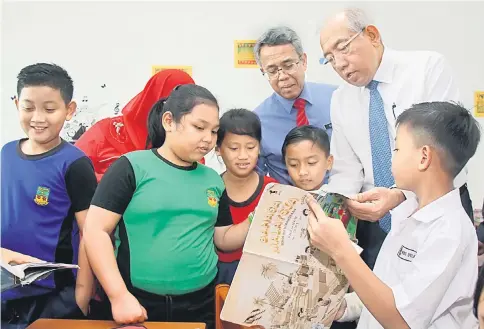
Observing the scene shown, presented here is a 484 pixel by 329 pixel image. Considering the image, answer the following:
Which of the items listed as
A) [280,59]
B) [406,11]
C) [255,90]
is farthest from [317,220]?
[406,11]

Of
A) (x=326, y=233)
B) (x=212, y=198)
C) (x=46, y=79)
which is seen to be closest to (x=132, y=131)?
(x=46, y=79)

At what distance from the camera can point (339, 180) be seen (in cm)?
152

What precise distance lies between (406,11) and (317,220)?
1725 millimetres

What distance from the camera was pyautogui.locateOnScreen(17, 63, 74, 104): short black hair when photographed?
122cm

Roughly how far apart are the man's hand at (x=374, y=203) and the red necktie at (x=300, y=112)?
Result: 574mm

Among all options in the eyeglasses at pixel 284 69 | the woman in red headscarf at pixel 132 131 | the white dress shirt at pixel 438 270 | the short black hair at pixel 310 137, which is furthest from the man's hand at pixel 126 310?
the eyeglasses at pixel 284 69

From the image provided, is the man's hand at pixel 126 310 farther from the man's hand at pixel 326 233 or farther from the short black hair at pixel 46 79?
the short black hair at pixel 46 79

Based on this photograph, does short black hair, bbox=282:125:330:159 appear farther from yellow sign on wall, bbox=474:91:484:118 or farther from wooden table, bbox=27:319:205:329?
yellow sign on wall, bbox=474:91:484:118

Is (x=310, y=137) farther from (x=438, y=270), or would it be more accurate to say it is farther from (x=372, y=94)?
(x=438, y=270)

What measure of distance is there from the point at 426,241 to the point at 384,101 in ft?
1.96

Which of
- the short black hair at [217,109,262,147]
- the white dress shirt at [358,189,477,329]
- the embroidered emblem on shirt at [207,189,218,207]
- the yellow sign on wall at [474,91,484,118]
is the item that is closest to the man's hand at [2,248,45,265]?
the embroidered emblem on shirt at [207,189,218,207]

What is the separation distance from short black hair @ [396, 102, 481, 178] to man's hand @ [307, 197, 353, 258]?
0.27m

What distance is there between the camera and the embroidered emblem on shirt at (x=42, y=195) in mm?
1159

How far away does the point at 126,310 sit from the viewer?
0.99 meters
